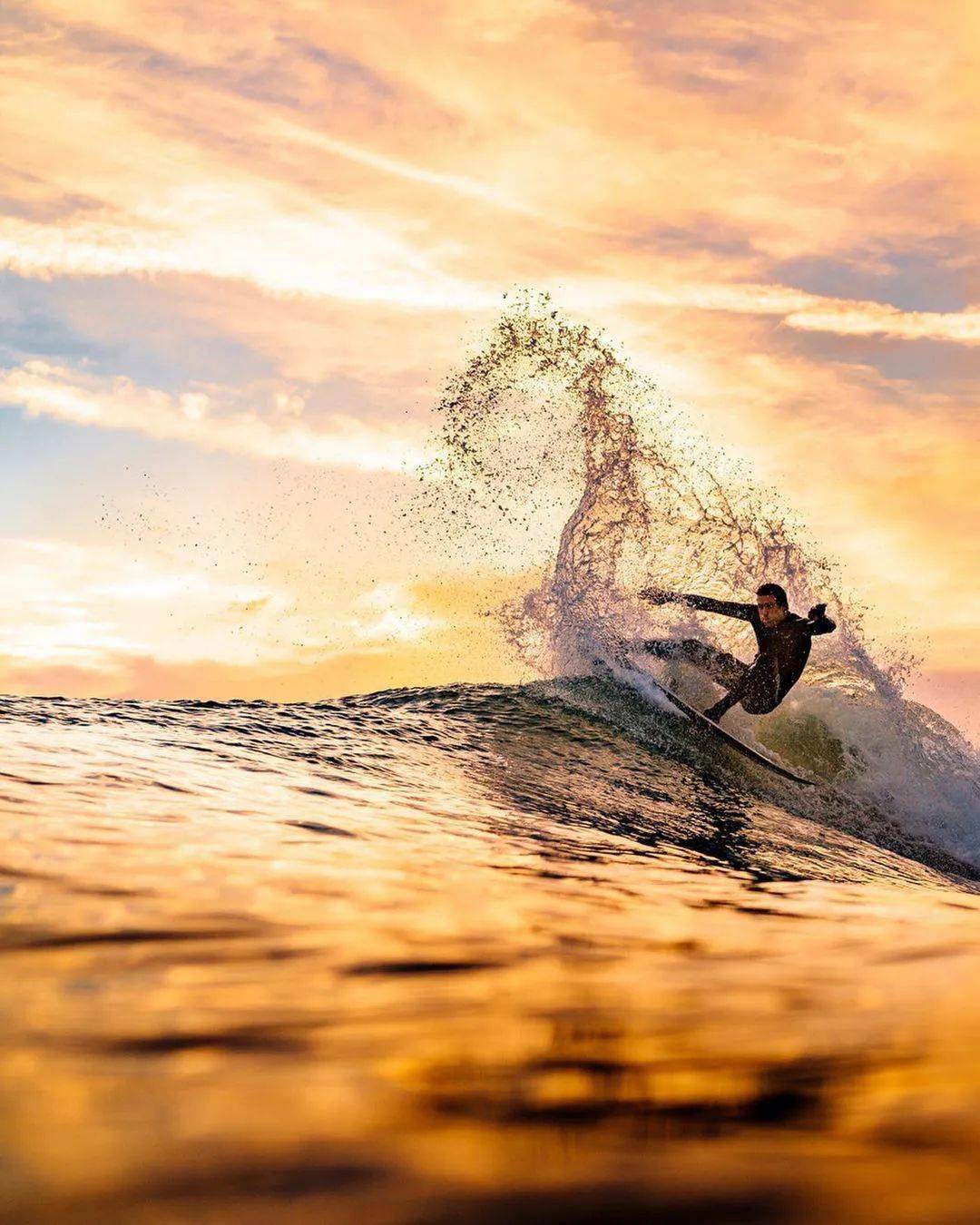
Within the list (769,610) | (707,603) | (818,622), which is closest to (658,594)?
(707,603)

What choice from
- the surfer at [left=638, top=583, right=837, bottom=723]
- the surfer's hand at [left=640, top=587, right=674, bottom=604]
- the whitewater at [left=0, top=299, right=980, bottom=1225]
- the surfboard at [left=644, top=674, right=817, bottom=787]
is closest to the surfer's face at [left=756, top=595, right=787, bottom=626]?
the surfer at [left=638, top=583, right=837, bottom=723]

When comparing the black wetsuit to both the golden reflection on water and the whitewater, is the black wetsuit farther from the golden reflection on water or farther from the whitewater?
the golden reflection on water

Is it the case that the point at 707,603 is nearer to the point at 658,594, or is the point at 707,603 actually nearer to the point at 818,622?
the point at 658,594

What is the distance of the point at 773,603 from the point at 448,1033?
29.2 ft

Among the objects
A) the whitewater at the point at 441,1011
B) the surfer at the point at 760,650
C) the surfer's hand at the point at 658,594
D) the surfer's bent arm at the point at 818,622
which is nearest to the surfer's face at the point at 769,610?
the surfer at the point at 760,650

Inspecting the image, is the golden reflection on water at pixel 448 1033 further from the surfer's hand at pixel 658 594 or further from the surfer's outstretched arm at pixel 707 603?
the surfer's hand at pixel 658 594

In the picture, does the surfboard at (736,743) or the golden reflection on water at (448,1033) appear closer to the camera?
the golden reflection on water at (448,1033)

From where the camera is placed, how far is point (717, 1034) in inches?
83.3

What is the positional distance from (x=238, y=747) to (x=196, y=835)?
3.58m

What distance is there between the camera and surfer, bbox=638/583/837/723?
1046 centimetres

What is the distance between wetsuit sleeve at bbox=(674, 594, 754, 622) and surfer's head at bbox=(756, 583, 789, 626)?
4.7 inches

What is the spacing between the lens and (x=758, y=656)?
35.5 feet

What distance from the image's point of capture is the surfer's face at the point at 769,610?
34.2ft

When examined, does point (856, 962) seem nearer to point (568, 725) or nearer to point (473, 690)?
point (568, 725)
